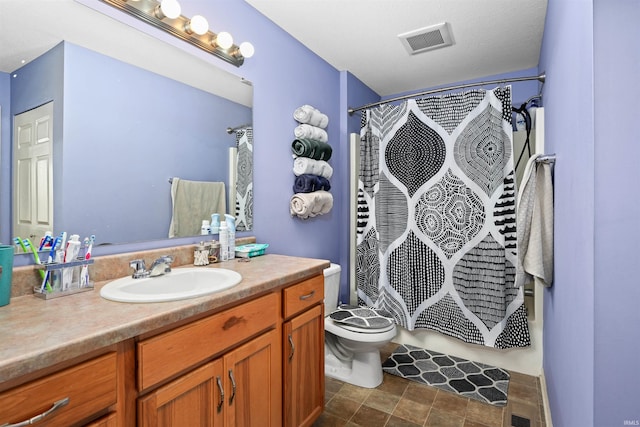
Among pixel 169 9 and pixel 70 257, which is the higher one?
pixel 169 9

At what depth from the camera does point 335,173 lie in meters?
2.76

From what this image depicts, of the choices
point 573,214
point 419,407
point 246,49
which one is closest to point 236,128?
point 246,49

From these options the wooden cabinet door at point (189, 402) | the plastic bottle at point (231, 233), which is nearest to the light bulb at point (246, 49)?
the plastic bottle at point (231, 233)

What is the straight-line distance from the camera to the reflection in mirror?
114 centimetres

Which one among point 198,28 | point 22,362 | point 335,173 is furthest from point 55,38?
point 335,173

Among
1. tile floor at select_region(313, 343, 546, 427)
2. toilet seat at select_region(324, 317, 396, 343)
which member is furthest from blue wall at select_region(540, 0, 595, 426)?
toilet seat at select_region(324, 317, 396, 343)

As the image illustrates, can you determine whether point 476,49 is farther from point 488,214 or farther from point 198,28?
point 198,28

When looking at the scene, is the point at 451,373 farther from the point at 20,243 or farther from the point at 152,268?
the point at 20,243

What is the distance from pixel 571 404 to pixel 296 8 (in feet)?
7.65

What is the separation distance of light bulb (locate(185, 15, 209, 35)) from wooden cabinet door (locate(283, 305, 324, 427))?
4.66 feet

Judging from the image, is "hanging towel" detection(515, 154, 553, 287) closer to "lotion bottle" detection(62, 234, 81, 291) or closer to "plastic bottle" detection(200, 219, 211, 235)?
"plastic bottle" detection(200, 219, 211, 235)

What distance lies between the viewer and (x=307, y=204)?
2201 mm

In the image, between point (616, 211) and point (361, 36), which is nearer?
point (616, 211)

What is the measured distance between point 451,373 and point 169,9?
2.70m
